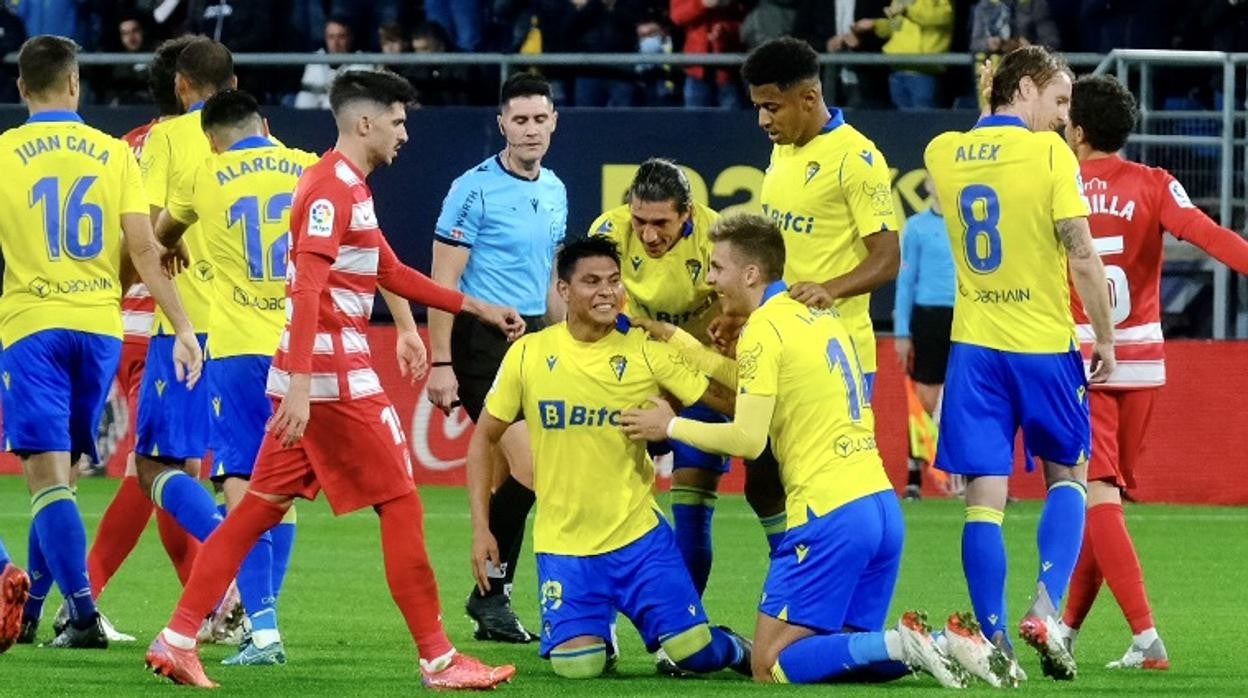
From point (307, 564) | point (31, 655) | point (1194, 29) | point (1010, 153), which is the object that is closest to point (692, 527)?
point (1010, 153)

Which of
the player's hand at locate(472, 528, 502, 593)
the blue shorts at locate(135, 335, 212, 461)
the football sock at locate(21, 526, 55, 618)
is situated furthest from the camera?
the blue shorts at locate(135, 335, 212, 461)

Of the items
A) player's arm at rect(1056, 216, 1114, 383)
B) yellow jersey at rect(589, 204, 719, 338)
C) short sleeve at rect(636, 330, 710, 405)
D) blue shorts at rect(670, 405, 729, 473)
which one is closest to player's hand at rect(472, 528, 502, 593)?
short sleeve at rect(636, 330, 710, 405)

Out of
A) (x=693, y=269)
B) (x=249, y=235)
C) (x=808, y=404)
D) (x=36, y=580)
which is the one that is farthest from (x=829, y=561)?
(x=36, y=580)

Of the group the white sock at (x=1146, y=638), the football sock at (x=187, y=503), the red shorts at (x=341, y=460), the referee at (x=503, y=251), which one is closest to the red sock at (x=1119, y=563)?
the white sock at (x=1146, y=638)

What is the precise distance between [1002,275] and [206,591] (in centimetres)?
308

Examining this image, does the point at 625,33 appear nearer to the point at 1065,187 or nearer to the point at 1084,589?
the point at 1084,589

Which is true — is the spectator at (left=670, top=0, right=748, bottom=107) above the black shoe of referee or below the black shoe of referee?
above

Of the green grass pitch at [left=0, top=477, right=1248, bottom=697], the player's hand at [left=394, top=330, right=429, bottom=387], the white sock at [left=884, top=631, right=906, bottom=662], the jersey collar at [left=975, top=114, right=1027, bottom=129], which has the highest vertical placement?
the jersey collar at [left=975, top=114, right=1027, bottom=129]

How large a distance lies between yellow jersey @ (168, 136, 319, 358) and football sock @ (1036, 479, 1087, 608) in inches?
123

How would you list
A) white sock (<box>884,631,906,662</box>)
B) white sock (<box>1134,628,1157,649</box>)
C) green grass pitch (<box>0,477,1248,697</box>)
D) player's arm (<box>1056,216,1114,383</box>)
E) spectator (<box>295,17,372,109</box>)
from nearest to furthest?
white sock (<box>884,631,906,662</box>) → green grass pitch (<box>0,477,1248,697</box>) → player's arm (<box>1056,216,1114,383</box>) → white sock (<box>1134,628,1157,649</box>) → spectator (<box>295,17,372,109</box>)

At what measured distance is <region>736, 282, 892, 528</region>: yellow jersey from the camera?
8367mm

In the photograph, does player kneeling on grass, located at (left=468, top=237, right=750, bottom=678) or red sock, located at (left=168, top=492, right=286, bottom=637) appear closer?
red sock, located at (left=168, top=492, right=286, bottom=637)

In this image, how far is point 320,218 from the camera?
26.7 feet

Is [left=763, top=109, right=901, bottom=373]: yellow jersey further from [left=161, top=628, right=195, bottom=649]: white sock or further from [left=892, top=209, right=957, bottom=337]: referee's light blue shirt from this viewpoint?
[left=892, top=209, right=957, bottom=337]: referee's light blue shirt
